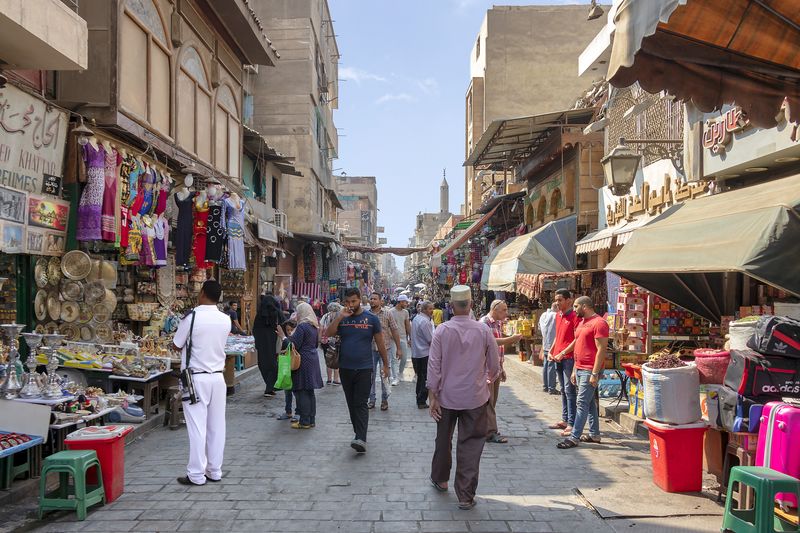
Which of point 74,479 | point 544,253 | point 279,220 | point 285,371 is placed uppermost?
point 279,220

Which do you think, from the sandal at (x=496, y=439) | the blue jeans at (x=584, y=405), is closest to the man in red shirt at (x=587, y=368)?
the blue jeans at (x=584, y=405)

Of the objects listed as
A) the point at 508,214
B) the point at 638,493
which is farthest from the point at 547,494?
the point at 508,214

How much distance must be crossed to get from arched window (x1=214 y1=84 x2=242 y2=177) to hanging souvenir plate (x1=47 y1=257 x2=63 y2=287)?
19.3 ft

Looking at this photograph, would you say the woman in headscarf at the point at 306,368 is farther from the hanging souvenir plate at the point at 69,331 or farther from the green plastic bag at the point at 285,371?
the hanging souvenir plate at the point at 69,331

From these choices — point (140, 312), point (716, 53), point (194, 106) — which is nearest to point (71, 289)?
point (140, 312)

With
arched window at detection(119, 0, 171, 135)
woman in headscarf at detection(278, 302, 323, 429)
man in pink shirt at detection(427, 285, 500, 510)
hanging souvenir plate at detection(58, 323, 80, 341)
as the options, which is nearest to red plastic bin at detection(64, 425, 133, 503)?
man in pink shirt at detection(427, 285, 500, 510)

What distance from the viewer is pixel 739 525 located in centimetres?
411

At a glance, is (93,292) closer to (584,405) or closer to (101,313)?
(101,313)

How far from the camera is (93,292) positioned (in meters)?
8.19

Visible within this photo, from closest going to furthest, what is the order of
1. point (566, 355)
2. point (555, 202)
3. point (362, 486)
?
1. point (362, 486)
2. point (566, 355)
3. point (555, 202)

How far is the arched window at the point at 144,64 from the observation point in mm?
8703

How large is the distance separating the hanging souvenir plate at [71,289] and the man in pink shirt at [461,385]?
5.18 meters

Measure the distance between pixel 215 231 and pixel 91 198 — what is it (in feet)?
11.3

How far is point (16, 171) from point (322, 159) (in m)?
23.4
